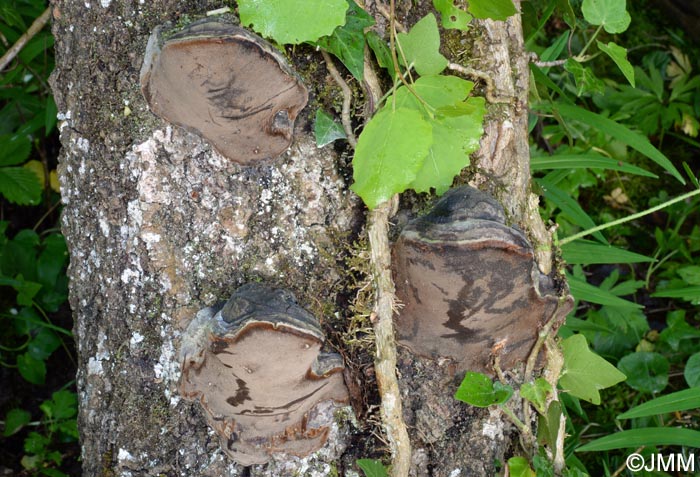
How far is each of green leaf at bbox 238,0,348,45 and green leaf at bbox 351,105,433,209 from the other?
21cm

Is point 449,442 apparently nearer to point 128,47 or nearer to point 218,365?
point 218,365

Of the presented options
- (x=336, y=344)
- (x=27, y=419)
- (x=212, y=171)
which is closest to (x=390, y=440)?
(x=336, y=344)

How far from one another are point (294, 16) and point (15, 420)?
86.6 inches

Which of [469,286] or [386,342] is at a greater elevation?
[469,286]

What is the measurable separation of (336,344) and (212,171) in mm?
498

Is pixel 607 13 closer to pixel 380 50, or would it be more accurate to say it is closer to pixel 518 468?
pixel 380 50

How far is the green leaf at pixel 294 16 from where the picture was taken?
1195 millimetres

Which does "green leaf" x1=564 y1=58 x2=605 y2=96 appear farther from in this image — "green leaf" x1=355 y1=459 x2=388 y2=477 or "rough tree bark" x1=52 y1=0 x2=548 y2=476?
"green leaf" x1=355 y1=459 x2=388 y2=477

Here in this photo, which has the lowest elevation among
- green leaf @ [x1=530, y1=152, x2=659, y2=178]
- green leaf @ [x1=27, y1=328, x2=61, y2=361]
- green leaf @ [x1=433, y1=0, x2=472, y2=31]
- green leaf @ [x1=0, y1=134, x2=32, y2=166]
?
green leaf @ [x1=27, y1=328, x2=61, y2=361]

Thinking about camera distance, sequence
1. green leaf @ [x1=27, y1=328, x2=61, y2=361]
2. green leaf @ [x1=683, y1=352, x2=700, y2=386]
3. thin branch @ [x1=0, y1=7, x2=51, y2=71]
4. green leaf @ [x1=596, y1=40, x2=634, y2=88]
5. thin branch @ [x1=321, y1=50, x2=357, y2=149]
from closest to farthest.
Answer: thin branch @ [x1=321, y1=50, x2=357, y2=149] → green leaf @ [x1=596, y1=40, x2=634, y2=88] → thin branch @ [x1=0, y1=7, x2=51, y2=71] → green leaf @ [x1=683, y1=352, x2=700, y2=386] → green leaf @ [x1=27, y1=328, x2=61, y2=361]

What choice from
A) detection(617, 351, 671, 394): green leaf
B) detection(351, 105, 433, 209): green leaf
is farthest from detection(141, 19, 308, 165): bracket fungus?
detection(617, 351, 671, 394): green leaf

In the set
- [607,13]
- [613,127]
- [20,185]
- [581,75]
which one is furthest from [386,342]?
[20,185]

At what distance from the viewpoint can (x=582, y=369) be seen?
1688 millimetres

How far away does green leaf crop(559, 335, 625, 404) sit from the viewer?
1.67 m
